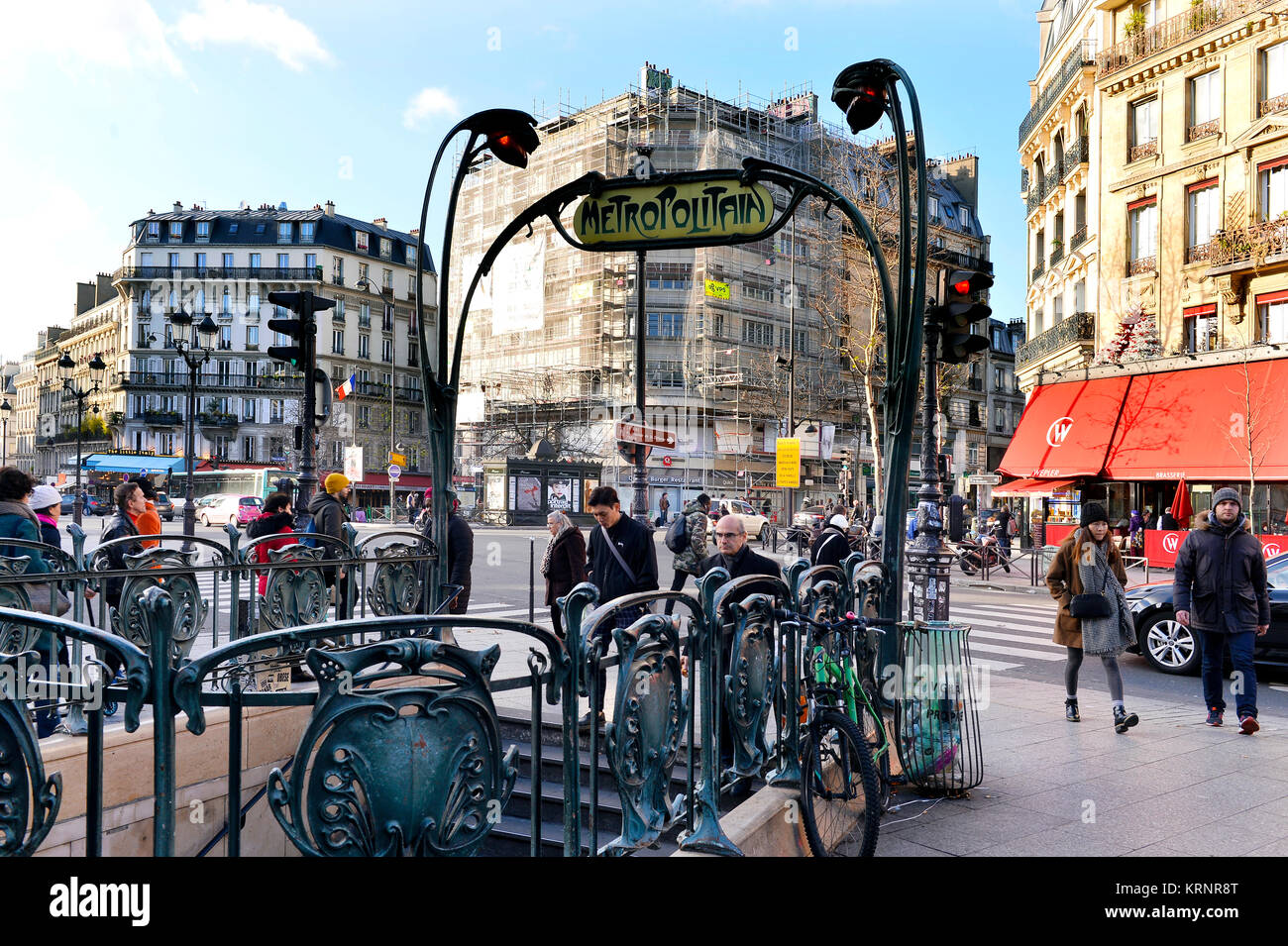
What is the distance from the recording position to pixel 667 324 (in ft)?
179

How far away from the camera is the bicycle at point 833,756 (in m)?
4.69

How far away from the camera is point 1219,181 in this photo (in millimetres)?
24281

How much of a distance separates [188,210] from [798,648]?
90823 mm

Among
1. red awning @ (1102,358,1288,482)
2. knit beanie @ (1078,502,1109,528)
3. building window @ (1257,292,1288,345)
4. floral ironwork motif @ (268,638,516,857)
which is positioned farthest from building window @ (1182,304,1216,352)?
floral ironwork motif @ (268,638,516,857)

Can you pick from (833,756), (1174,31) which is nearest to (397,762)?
(833,756)

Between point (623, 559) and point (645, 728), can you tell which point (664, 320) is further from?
point (645, 728)

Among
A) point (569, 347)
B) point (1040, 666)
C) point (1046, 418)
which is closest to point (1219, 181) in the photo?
point (1046, 418)

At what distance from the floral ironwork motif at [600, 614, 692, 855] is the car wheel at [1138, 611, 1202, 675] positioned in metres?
9.24

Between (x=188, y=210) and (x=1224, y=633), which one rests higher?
(x=188, y=210)

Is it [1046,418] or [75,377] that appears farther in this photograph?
[75,377]

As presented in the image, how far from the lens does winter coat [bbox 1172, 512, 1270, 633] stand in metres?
7.96

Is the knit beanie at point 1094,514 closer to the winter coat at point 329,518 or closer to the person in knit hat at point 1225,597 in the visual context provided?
the person in knit hat at point 1225,597
